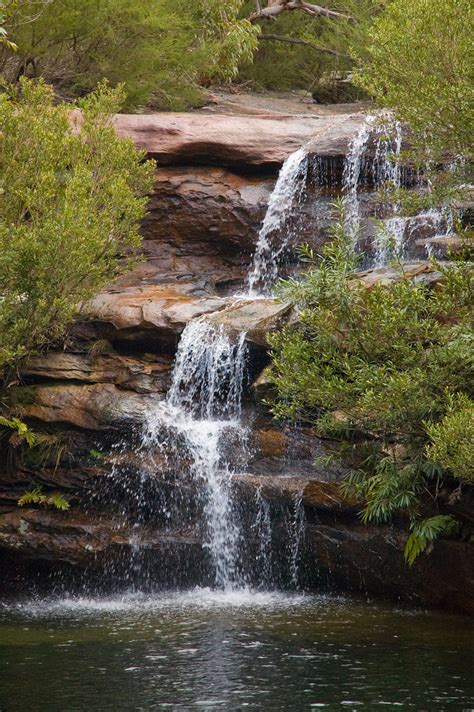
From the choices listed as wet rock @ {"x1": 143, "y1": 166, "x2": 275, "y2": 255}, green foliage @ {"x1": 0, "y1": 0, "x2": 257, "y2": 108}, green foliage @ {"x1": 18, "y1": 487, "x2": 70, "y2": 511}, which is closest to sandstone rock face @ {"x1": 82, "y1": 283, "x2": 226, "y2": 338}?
wet rock @ {"x1": 143, "y1": 166, "x2": 275, "y2": 255}

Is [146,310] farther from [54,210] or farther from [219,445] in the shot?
[219,445]

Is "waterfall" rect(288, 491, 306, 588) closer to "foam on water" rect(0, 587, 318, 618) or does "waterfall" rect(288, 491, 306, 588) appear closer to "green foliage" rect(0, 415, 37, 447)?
"foam on water" rect(0, 587, 318, 618)

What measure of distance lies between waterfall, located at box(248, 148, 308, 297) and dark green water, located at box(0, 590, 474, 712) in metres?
8.76

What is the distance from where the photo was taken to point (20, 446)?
16875 mm

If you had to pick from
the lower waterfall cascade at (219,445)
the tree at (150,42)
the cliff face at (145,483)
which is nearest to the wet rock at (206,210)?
the cliff face at (145,483)

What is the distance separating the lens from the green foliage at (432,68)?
13.7 meters

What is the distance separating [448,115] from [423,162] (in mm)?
1475

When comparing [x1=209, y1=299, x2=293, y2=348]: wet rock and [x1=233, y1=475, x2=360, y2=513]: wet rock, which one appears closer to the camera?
[x1=233, y1=475, x2=360, y2=513]: wet rock

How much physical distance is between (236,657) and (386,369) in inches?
156

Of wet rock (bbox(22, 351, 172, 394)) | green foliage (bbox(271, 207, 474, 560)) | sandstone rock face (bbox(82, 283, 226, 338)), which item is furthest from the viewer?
sandstone rock face (bbox(82, 283, 226, 338))

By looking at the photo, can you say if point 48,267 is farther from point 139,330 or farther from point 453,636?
point 453,636

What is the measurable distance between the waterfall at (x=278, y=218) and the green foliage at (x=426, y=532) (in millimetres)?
9169

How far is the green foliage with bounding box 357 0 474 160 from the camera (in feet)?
45.0

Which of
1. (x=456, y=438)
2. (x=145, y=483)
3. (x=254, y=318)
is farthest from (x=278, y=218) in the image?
(x=456, y=438)
